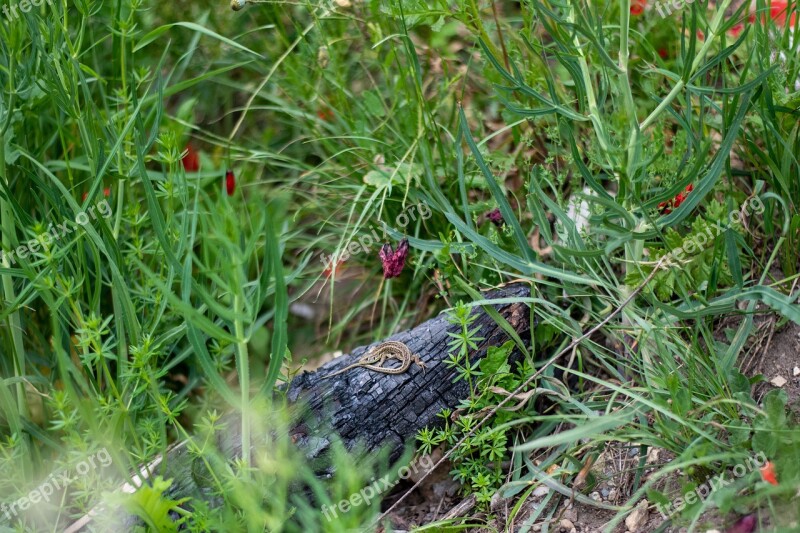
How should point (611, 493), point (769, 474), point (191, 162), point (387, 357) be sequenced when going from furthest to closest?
point (191, 162), point (387, 357), point (611, 493), point (769, 474)

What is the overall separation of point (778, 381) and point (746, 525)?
508 millimetres

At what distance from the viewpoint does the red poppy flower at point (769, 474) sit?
4.68ft

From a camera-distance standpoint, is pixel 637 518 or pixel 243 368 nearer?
pixel 243 368

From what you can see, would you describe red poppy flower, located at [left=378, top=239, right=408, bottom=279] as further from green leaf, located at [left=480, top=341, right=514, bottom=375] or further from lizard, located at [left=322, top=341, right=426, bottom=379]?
green leaf, located at [left=480, top=341, right=514, bottom=375]

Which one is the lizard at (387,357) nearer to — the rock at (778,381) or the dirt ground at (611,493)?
the dirt ground at (611,493)

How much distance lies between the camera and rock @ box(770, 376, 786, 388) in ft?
5.95

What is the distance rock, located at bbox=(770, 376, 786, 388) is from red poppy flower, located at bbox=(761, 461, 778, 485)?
41cm

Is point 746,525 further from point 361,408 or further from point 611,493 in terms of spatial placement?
point 361,408

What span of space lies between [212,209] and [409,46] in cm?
94

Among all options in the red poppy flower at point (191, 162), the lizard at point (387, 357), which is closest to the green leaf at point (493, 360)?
the lizard at point (387, 357)

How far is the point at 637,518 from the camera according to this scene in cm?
165

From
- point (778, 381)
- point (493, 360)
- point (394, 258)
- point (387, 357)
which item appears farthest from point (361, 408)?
point (778, 381)

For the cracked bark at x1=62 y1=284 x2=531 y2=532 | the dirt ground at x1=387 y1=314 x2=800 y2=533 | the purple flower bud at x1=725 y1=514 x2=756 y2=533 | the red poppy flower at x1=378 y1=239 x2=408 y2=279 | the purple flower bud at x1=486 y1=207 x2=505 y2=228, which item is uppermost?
the purple flower bud at x1=486 y1=207 x2=505 y2=228

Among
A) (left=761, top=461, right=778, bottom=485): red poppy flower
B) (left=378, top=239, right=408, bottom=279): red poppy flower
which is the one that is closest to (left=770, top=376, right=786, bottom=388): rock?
(left=761, top=461, right=778, bottom=485): red poppy flower
